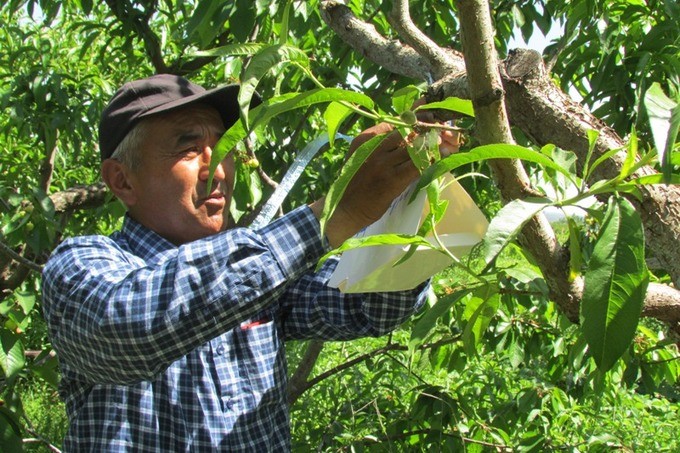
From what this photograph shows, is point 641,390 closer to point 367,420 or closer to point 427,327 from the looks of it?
point 367,420

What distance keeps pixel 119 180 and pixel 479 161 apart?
799 mm

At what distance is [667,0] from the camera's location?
1.65m

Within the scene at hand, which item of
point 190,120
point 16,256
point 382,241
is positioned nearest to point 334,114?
point 382,241

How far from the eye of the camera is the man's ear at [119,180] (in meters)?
1.67

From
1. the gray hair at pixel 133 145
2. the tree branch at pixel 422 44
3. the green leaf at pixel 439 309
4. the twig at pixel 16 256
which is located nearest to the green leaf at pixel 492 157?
the green leaf at pixel 439 309

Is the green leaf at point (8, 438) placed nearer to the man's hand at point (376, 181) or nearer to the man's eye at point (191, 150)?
the man's eye at point (191, 150)

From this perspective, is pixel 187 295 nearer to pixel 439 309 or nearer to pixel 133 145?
pixel 439 309

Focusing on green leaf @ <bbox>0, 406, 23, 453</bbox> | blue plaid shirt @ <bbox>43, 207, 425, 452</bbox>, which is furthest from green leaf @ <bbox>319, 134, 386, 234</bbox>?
green leaf @ <bbox>0, 406, 23, 453</bbox>

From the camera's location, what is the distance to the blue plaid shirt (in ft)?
4.00

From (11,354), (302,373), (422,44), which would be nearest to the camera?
(422,44)

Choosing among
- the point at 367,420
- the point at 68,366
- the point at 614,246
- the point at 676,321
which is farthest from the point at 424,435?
the point at 614,246

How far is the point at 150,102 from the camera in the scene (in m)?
1.62

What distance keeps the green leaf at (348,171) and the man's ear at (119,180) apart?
2.95ft

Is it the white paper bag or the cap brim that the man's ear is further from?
the white paper bag
